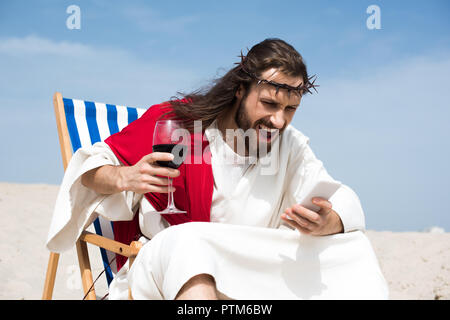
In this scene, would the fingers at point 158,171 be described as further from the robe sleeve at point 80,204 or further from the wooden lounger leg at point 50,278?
the wooden lounger leg at point 50,278

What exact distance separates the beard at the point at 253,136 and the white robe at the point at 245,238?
76 mm

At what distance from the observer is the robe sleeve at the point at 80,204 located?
2.49m

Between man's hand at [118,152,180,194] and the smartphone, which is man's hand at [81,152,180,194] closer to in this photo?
man's hand at [118,152,180,194]

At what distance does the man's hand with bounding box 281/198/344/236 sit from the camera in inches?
76.1

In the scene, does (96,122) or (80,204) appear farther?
(96,122)

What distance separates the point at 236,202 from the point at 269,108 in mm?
567

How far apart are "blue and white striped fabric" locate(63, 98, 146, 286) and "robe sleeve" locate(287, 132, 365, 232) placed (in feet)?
4.05

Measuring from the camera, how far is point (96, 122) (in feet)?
11.1

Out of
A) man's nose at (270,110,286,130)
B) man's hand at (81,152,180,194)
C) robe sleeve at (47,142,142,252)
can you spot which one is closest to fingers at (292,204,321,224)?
man's hand at (81,152,180,194)

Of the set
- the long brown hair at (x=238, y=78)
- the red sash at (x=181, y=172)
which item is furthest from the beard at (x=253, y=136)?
the red sash at (x=181, y=172)

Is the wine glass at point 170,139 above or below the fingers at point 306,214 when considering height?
above

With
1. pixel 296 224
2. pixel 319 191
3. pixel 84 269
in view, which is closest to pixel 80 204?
pixel 84 269

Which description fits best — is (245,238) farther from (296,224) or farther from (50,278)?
(50,278)
